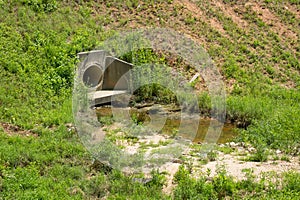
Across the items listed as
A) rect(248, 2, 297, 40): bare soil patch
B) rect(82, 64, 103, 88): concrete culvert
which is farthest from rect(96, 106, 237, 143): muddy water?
rect(248, 2, 297, 40): bare soil patch

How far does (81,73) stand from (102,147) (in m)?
4.97

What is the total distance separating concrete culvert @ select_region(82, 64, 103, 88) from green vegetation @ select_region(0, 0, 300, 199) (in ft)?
2.10

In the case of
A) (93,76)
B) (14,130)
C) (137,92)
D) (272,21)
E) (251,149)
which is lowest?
(251,149)

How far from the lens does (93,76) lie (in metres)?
15.3

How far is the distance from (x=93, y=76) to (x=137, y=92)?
1.46 metres

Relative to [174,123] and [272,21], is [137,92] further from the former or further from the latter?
[272,21]

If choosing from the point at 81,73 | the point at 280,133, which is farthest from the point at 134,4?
the point at 280,133

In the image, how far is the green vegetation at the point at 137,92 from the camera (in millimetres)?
8773

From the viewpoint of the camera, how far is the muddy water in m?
12.6

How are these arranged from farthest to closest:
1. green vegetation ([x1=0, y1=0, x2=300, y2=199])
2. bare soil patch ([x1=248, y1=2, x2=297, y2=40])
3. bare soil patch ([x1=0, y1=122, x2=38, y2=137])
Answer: bare soil patch ([x1=248, y1=2, x2=297, y2=40]), bare soil patch ([x1=0, y1=122, x2=38, y2=137]), green vegetation ([x1=0, y1=0, x2=300, y2=199])

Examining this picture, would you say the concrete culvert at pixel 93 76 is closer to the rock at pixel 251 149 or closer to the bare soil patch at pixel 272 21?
the rock at pixel 251 149

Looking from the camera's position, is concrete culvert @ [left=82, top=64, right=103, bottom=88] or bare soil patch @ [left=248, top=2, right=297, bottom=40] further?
bare soil patch @ [left=248, top=2, right=297, bottom=40]

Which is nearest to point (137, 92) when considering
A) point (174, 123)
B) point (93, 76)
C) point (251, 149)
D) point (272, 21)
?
point (93, 76)

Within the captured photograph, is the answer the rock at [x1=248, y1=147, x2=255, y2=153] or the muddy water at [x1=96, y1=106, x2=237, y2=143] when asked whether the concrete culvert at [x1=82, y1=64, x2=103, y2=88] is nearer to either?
the muddy water at [x1=96, y1=106, x2=237, y2=143]
